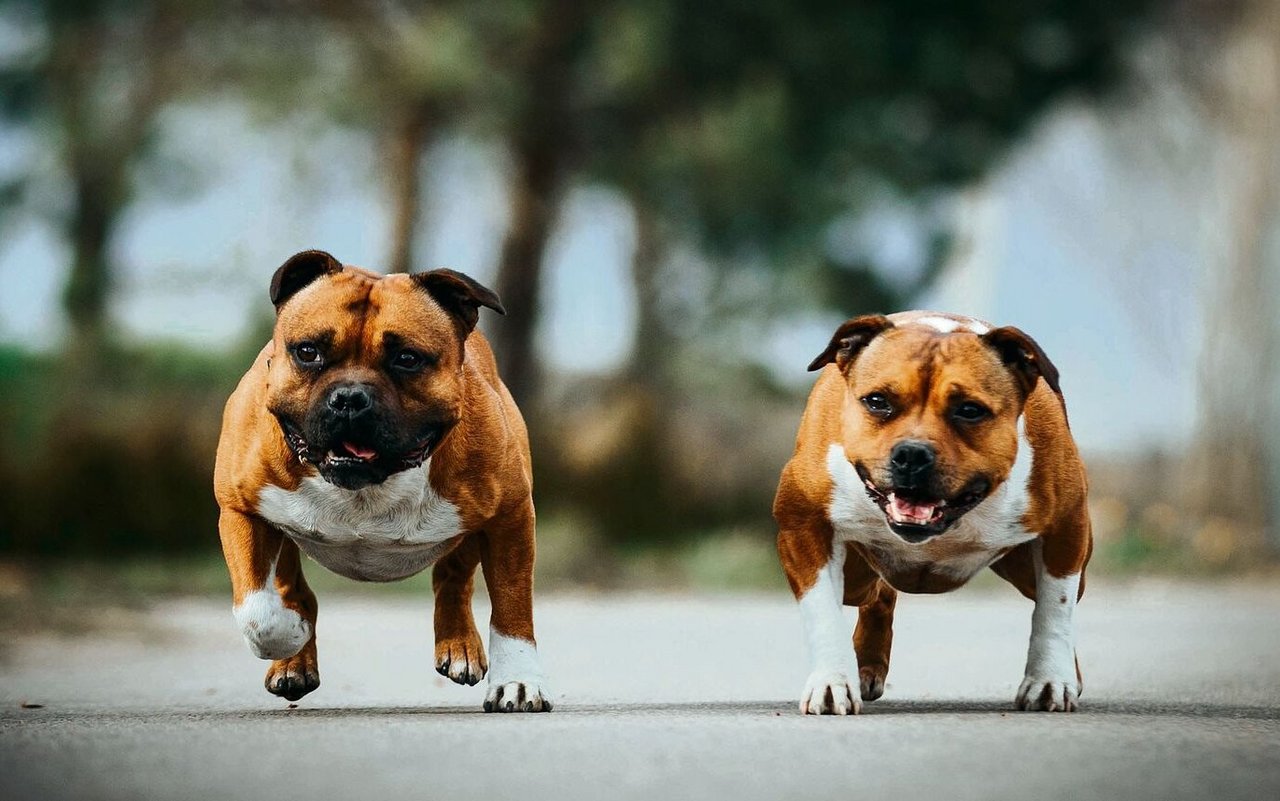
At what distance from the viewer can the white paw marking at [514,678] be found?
5855 mm

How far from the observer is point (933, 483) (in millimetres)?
5555

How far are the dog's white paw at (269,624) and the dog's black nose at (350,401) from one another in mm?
777

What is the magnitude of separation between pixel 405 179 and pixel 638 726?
1288 centimetres

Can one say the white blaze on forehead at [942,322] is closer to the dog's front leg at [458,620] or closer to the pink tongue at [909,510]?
the pink tongue at [909,510]

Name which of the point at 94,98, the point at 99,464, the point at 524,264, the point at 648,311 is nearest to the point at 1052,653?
the point at 99,464

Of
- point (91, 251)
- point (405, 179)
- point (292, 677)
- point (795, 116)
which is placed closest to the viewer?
point (292, 677)

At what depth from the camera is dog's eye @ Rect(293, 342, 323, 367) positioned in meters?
5.65

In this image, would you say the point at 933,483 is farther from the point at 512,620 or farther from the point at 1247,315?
the point at 1247,315

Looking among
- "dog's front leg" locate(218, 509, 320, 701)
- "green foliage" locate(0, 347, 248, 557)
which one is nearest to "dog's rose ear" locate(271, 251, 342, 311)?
"dog's front leg" locate(218, 509, 320, 701)

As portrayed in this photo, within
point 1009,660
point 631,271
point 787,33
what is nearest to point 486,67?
point 787,33

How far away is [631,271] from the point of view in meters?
20.0

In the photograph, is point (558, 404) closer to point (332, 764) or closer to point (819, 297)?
point (819, 297)

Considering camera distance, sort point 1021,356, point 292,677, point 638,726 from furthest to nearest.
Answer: point 292,677, point 1021,356, point 638,726

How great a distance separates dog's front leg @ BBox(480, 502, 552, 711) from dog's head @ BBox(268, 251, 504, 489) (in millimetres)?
462
